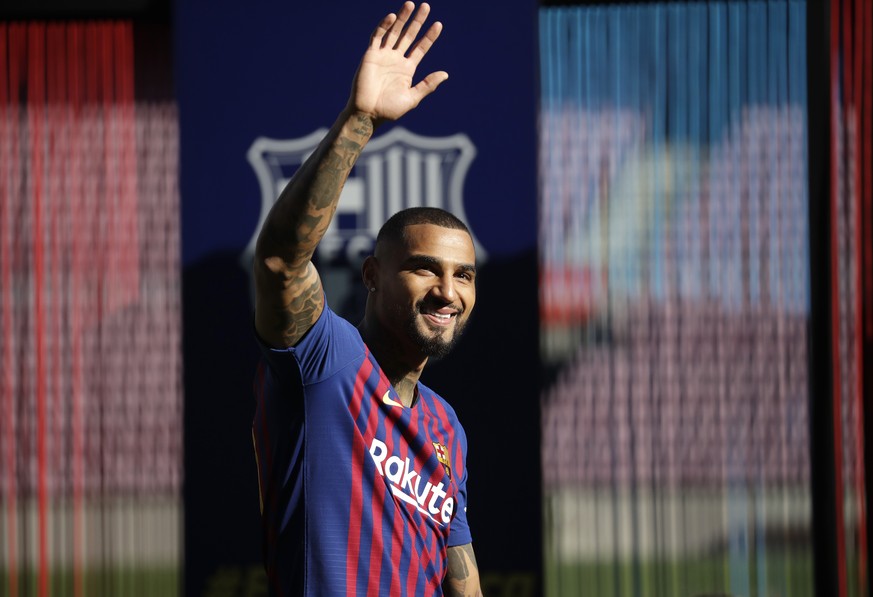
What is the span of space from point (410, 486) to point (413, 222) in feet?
1.79

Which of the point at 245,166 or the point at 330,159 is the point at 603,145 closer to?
the point at 245,166

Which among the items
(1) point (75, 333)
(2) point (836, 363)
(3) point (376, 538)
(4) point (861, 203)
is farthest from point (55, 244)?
(4) point (861, 203)

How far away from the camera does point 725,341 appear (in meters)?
4.36

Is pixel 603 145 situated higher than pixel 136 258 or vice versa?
pixel 603 145

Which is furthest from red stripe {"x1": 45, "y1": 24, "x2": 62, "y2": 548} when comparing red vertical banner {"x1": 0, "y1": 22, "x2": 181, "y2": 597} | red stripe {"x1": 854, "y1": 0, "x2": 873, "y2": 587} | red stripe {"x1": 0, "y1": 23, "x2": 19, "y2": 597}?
red stripe {"x1": 854, "y1": 0, "x2": 873, "y2": 587}

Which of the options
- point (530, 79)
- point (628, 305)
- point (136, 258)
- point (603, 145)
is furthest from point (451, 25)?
point (136, 258)

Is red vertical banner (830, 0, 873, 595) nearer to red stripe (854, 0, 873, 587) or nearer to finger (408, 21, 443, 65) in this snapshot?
red stripe (854, 0, 873, 587)

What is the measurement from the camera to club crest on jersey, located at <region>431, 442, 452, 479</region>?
84.0 inches

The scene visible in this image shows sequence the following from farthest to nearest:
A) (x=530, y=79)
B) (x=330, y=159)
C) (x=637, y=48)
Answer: (x=637, y=48) < (x=530, y=79) < (x=330, y=159)

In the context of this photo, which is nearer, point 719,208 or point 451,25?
point 451,25

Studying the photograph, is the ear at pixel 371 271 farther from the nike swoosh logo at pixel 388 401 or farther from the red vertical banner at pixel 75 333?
the red vertical banner at pixel 75 333

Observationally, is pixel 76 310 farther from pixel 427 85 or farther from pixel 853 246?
pixel 853 246

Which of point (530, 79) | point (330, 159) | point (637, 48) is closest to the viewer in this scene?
point (330, 159)

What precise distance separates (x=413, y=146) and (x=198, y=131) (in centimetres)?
83
